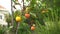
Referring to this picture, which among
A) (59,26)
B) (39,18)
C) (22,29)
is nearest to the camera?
(59,26)

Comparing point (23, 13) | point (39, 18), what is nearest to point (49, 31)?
point (39, 18)

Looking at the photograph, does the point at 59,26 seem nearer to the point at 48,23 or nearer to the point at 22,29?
the point at 48,23

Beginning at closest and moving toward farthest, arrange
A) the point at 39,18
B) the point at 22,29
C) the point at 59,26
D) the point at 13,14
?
1. the point at 59,26
2. the point at 39,18
3. the point at 13,14
4. the point at 22,29

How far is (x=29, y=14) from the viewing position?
1.93m

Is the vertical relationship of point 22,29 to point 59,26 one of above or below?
below

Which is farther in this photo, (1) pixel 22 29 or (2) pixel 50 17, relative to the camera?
(1) pixel 22 29

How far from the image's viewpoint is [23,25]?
6.85 ft

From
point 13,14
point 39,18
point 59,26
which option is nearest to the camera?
point 59,26

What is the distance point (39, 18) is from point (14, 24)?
0.28m

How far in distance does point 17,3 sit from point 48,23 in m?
0.98

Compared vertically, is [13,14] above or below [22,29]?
above

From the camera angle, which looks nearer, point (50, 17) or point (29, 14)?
point (50, 17)

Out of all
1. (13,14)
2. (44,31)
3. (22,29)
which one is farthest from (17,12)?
(44,31)

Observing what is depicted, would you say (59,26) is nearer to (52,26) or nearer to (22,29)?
(52,26)
